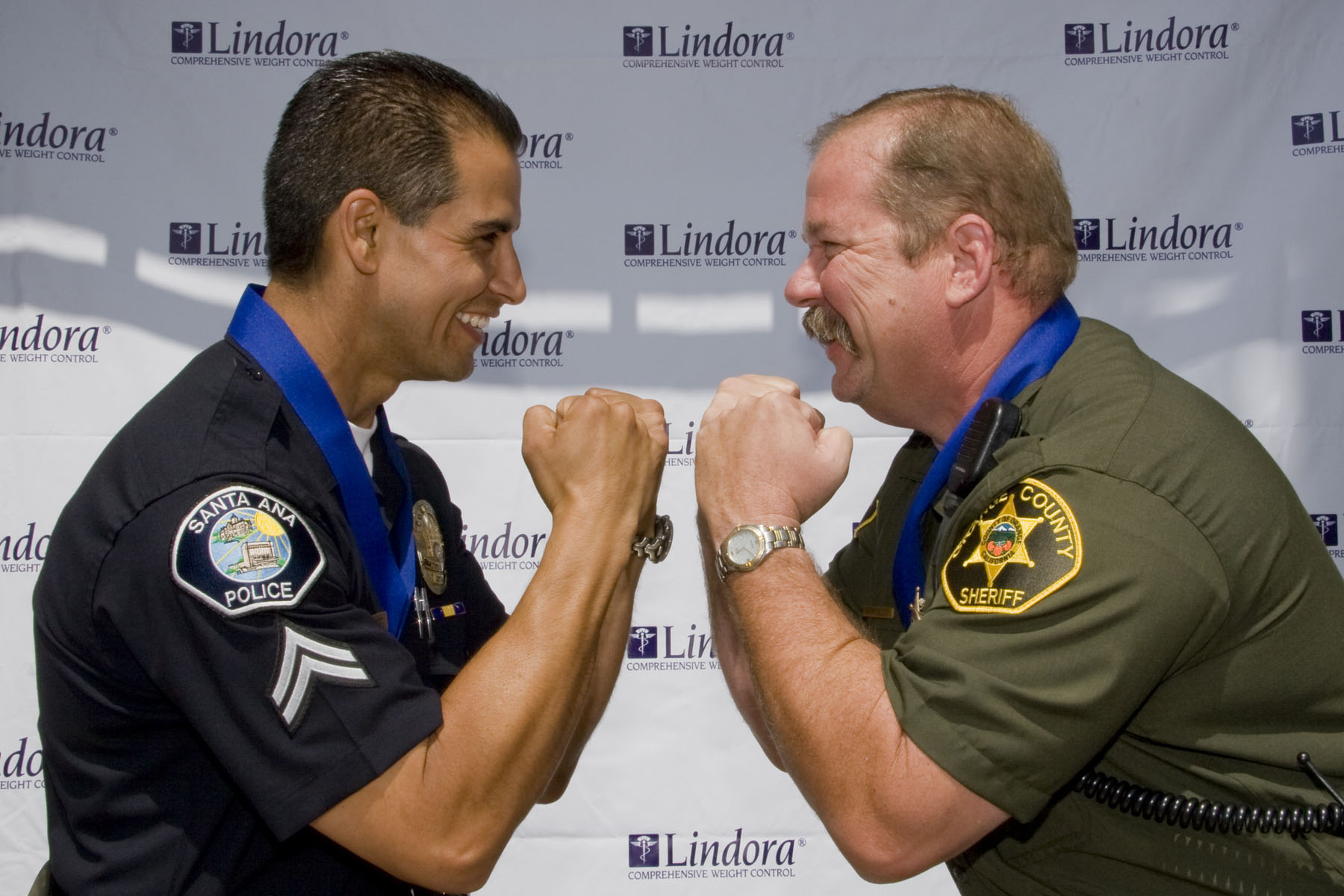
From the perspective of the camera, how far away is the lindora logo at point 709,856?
339 cm

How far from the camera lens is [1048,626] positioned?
1360 mm

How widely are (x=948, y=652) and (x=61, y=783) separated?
1.28 meters

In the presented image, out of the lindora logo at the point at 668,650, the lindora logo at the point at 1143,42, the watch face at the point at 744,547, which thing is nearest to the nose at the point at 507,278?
the watch face at the point at 744,547

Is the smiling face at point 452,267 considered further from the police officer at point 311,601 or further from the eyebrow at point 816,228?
the eyebrow at point 816,228

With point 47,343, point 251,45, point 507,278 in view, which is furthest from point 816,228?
point 47,343

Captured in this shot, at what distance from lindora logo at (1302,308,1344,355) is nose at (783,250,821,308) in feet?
7.22

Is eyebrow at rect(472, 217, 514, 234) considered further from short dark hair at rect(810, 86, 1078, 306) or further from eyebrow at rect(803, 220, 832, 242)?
short dark hair at rect(810, 86, 1078, 306)

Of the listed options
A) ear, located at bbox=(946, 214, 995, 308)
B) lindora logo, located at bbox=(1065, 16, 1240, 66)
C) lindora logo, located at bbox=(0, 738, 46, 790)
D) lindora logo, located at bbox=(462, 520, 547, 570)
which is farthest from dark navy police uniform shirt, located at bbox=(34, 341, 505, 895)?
lindora logo, located at bbox=(1065, 16, 1240, 66)

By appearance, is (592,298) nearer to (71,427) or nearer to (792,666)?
(71,427)

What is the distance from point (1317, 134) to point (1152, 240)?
0.59 m

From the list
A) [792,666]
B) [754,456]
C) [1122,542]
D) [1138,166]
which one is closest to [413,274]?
[754,456]

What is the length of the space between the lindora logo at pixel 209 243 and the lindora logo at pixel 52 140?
34 cm

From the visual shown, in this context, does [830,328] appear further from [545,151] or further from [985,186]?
[545,151]

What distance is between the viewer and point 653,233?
3.53 meters
